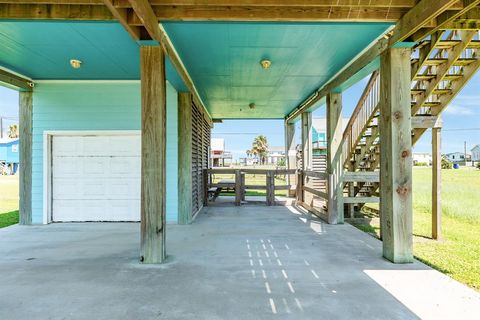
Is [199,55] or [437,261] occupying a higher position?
[199,55]

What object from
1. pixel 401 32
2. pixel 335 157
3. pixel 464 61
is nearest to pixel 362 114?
pixel 335 157

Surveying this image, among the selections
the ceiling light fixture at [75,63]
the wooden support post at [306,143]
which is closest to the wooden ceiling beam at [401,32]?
the wooden support post at [306,143]

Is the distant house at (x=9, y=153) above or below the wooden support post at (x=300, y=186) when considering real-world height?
above

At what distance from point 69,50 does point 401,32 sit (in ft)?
13.6

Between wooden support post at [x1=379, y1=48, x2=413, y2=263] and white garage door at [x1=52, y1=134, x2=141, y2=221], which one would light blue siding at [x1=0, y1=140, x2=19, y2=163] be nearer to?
white garage door at [x1=52, y1=134, x2=141, y2=221]

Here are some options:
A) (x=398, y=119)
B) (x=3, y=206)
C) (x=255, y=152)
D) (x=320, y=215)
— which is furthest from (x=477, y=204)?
(x=255, y=152)

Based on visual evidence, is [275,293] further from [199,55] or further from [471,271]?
[199,55]

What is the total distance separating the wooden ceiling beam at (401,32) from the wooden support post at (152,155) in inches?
104

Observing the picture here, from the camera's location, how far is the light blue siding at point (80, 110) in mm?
5359

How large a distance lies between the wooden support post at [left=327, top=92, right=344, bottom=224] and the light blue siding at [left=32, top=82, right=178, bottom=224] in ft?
9.82

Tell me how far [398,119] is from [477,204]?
534 cm

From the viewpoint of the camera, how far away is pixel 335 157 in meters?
5.24

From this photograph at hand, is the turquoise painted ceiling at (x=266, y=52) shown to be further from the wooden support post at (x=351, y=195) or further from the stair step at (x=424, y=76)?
the wooden support post at (x=351, y=195)

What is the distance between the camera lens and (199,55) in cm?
389
